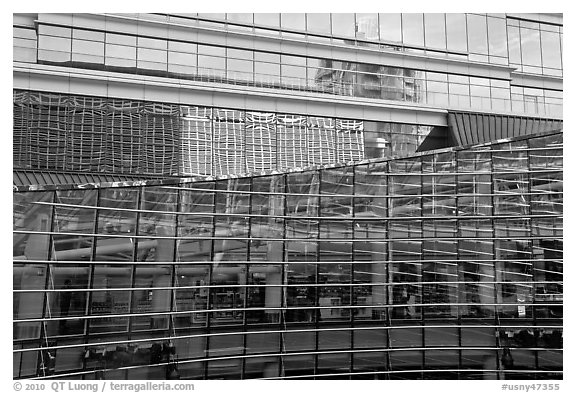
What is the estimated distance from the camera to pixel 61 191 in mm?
19312

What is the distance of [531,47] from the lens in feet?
130

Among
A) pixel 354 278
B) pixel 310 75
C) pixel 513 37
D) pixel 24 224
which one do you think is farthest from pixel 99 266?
pixel 513 37

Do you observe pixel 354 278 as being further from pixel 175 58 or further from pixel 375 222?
pixel 175 58

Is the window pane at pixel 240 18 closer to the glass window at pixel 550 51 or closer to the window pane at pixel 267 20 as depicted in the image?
the window pane at pixel 267 20

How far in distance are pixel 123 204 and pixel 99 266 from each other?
2153 mm

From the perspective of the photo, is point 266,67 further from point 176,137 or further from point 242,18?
point 176,137

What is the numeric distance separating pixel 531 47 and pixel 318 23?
14.7m

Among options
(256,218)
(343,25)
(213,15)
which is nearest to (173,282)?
(256,218)

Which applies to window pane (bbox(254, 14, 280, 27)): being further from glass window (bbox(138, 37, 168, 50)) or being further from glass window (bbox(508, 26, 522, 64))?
Answer: glass window (bbox(508, 26, 522, 64))

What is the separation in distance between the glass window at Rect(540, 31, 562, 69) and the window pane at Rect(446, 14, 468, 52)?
650cm

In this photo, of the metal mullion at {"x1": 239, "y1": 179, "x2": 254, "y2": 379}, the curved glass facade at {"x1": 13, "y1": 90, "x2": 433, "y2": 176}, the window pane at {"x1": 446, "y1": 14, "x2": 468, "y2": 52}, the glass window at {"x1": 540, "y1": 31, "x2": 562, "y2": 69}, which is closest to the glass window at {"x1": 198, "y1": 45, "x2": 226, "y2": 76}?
the curved glass facade at {"x1": 13, "y1": 90, "x2": 433, "y2": 176}

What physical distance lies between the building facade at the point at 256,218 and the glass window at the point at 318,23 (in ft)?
0.26

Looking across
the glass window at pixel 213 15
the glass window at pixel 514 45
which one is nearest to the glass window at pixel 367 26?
the glass window at pixel 213 15

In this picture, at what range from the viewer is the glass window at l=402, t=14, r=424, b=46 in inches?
1415
